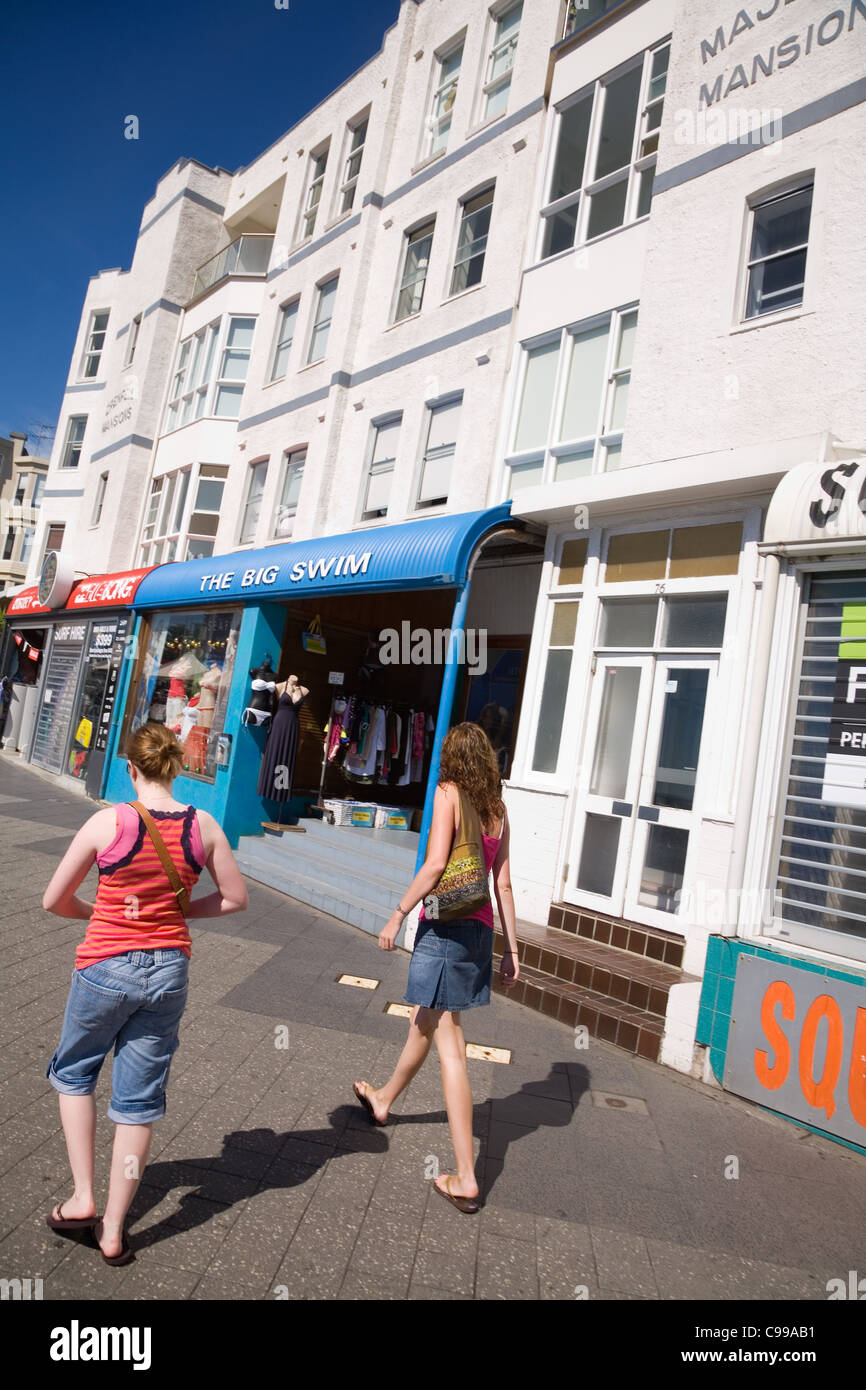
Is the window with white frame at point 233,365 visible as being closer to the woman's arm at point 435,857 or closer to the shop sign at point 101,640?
the shop sign at point 101,640

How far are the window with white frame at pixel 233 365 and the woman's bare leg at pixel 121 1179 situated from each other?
1607 centimetres

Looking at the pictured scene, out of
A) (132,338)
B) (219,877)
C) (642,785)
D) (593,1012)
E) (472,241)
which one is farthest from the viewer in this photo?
(132,338)

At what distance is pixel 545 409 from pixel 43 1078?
846 centimetres

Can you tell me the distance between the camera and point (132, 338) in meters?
20.2

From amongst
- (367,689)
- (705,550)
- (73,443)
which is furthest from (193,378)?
(705,550)

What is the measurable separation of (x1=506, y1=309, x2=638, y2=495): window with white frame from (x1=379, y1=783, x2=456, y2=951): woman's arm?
601cm

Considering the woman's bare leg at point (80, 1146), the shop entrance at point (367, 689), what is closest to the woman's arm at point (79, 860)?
the woman's bare leg at point (80, 1146)

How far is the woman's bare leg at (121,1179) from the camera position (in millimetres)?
2695

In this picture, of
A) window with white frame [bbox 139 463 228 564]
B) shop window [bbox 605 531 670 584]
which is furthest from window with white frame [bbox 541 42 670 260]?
window with white frame [bbox 139 463 228 564]

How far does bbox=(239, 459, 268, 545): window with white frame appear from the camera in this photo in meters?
14.6

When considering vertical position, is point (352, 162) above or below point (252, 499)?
above

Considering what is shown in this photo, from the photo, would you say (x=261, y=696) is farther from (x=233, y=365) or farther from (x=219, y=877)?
(x=233, y=365)

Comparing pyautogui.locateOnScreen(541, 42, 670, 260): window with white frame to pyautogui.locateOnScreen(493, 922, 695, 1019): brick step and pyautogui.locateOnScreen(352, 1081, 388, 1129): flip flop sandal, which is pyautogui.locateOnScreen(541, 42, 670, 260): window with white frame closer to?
pyautogui.locateOnScreen(493, 922, 695, 1019): brick step

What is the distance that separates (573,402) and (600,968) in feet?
20.8
